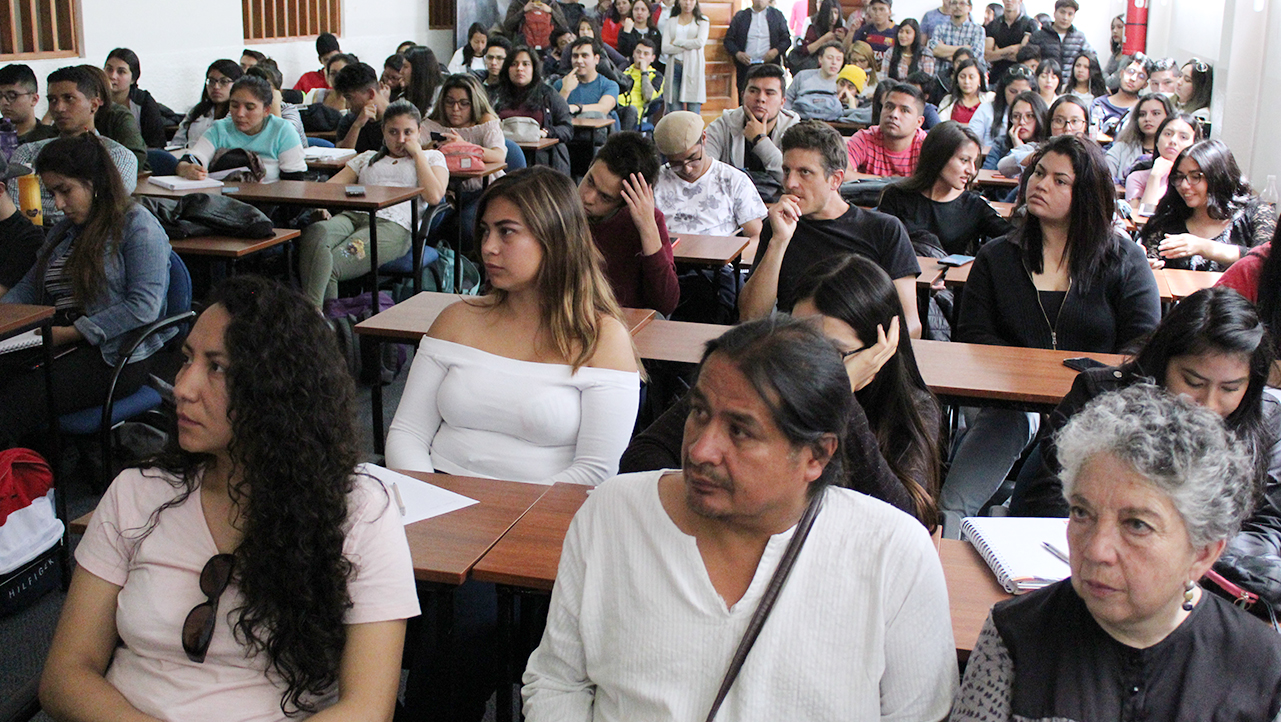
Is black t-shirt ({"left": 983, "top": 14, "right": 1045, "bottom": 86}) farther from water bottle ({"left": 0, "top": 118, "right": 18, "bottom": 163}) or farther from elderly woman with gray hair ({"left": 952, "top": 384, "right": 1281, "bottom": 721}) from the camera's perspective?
elderly woman with gray hair ({"left": 952, "top": 384, "right": 1281, "bottom": 721})

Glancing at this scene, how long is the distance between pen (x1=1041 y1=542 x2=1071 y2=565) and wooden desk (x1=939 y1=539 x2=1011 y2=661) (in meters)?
0.10

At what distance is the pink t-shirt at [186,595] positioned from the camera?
151cm

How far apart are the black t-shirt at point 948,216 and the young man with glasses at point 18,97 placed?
4423 mm

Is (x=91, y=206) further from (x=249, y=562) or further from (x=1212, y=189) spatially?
(x=1212, y=189)

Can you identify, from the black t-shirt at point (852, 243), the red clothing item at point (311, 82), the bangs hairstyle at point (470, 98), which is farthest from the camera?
the red clothing item at point (311, 82)

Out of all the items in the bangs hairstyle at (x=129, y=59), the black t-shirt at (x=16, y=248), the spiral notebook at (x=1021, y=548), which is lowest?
the spiral notebook at (x=1021, y=548)

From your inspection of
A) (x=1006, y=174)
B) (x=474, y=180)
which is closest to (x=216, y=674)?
(x=474, y=180)

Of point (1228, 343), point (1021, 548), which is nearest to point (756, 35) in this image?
point (1228, 343)

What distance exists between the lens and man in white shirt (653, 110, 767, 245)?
15.6 ft

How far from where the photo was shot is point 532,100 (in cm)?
780

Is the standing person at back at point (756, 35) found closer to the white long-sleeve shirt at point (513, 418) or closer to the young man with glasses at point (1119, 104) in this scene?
the young man with glasses at point (1119, 104)

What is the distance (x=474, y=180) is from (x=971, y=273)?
3.22 m

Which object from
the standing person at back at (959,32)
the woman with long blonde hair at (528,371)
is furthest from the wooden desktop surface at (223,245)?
the standing person at back at (959,32)

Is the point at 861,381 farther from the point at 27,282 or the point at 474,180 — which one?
the point at 474,180
